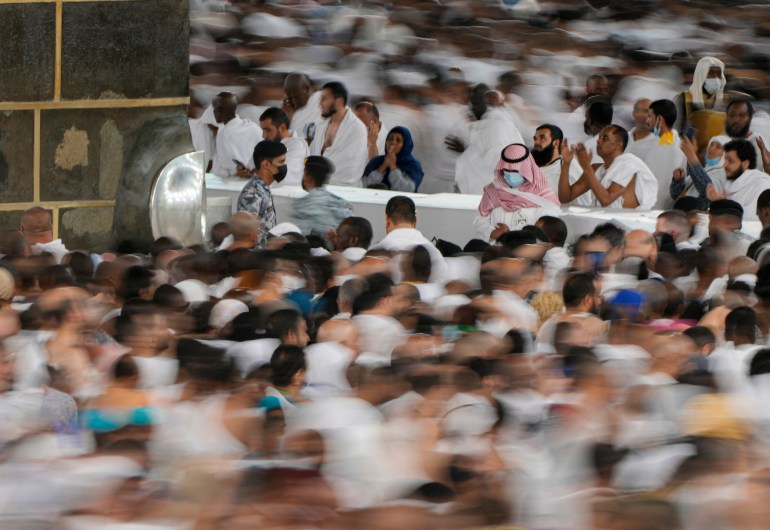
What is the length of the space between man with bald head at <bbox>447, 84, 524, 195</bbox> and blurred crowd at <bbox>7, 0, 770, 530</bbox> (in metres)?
0.02

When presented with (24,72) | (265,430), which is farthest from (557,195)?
(265,430)

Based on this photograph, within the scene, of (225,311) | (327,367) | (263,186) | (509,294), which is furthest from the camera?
(263,186)

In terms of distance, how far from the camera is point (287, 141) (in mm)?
8938

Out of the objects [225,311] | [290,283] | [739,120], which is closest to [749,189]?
[739,120]

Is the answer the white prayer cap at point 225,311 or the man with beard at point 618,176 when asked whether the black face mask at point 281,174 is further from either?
the white prayer cap at point 225,311

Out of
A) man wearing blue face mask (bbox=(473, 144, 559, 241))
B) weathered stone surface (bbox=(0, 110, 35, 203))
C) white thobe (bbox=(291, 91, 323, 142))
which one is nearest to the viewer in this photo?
weathered stone surface (bbox=(0, 110, 35, 203))

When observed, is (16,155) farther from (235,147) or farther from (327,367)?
(235,147)

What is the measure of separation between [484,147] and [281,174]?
147cm

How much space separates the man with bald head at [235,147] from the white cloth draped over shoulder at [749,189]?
2.86m

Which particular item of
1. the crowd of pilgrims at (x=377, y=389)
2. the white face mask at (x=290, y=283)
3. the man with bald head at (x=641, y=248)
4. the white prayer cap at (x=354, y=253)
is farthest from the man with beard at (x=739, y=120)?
the white face mask at (x=290, y=283)

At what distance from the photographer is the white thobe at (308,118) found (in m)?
9.37

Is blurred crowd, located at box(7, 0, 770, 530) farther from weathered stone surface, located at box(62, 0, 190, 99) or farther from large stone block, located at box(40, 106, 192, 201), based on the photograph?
weathered stone surface, located at box(62, 0, 190, 99)

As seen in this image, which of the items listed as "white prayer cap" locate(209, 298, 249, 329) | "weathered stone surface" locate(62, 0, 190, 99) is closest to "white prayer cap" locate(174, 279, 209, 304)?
"white prayer cap" locate(209, 298, 249, 329)

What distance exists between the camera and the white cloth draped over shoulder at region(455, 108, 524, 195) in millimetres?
8992
